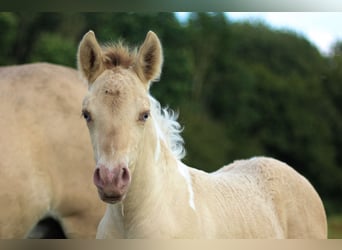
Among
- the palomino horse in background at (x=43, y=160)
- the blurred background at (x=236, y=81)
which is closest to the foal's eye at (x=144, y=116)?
the palomino horse in background at (x=43, y=160)

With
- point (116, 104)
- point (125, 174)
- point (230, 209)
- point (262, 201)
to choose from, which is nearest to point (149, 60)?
point (116, 104)

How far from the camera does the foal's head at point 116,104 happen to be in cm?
196

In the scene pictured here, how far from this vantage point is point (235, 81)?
21.1 meters

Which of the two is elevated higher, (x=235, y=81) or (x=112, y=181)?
(x=235, y=81)

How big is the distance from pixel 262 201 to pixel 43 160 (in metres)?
1.19

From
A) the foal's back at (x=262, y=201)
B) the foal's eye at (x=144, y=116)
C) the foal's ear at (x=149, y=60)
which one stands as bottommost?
the foal's back at (x=262, y=201)

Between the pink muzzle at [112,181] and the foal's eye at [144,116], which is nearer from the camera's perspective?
the pink muzzle at [112,181]

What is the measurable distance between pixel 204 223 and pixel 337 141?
60.9 feet

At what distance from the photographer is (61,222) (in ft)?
10.5

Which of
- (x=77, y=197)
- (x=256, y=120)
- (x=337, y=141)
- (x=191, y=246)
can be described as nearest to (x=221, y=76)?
(x=256, y=120)

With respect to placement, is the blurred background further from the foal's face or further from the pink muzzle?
the pink muzzle

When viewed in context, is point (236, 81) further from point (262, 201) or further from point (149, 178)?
point (149, 178)

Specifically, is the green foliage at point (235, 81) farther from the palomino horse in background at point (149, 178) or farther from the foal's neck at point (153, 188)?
the foal's neck at point (153, 188)

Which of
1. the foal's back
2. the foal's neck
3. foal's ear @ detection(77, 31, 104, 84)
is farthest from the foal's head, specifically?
the foal's back
